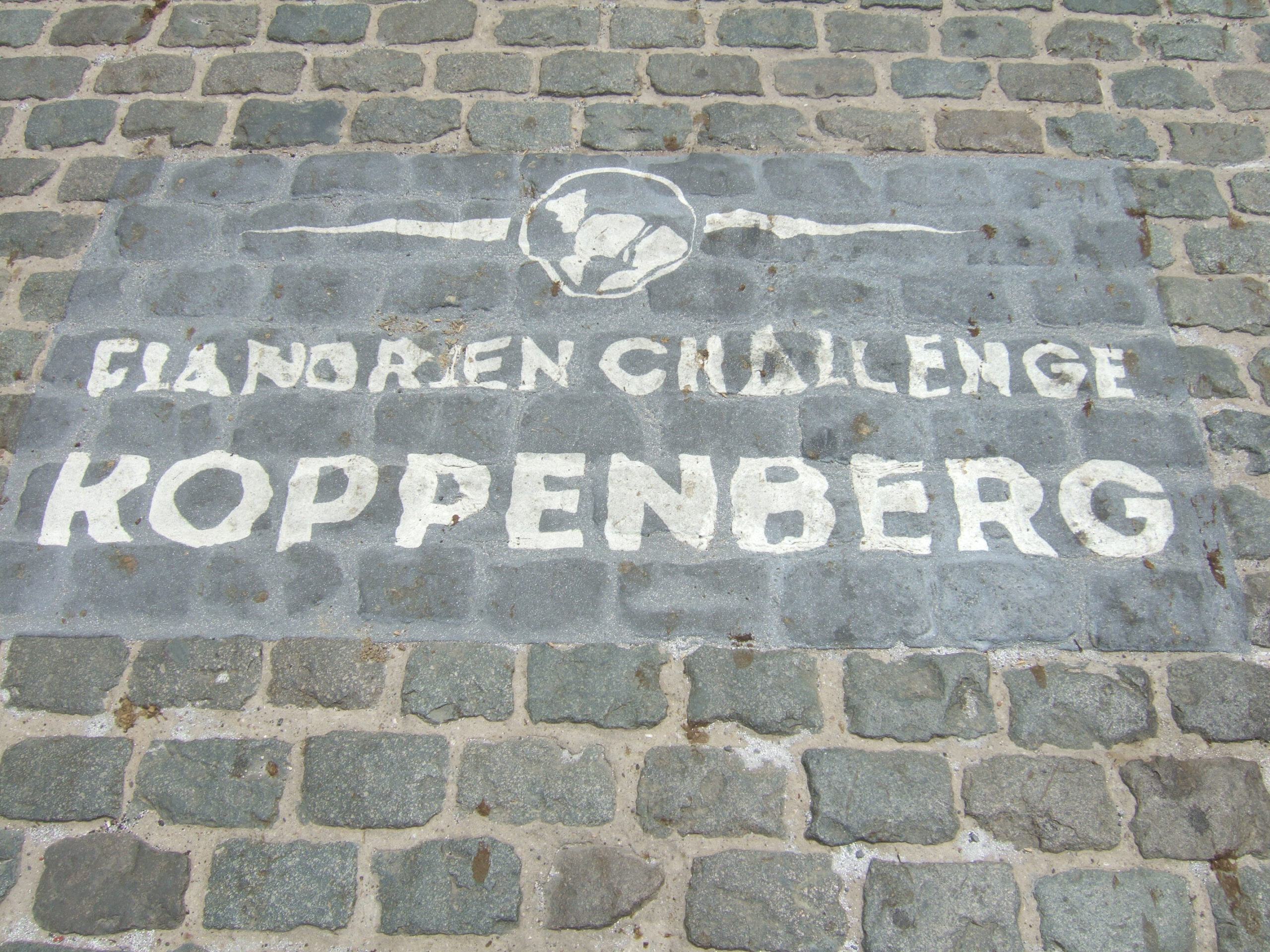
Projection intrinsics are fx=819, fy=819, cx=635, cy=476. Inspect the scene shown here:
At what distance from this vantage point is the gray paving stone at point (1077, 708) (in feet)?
6.67

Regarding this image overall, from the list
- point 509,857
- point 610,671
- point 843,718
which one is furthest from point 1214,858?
point 509,857

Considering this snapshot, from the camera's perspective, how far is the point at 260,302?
254 centimetres

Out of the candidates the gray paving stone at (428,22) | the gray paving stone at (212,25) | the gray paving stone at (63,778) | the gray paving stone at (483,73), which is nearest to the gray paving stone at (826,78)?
the gray paving stone at (483,73)

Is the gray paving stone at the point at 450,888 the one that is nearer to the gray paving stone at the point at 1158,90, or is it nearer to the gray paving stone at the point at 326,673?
the gray paving stone at the point at 326,673

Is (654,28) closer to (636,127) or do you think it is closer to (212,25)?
(636,127)

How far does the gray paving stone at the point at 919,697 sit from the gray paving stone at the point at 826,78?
1941mm

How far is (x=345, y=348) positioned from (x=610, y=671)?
1258 mm

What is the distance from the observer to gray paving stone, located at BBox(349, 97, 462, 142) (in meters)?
2.77

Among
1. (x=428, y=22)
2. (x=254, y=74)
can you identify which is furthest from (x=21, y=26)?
(x=428, y=22)

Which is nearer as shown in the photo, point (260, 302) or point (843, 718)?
point (843, 718)

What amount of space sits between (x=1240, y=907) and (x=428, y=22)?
3.56 meters

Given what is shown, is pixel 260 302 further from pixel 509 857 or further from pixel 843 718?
pixel 843 718

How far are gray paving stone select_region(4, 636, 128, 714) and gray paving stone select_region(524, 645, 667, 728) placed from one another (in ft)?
3.56

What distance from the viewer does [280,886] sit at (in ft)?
6.24
